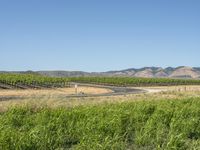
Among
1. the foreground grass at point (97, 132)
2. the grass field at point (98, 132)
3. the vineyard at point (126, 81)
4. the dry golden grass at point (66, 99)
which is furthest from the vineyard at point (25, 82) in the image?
the foreground grass at point (97, 132)

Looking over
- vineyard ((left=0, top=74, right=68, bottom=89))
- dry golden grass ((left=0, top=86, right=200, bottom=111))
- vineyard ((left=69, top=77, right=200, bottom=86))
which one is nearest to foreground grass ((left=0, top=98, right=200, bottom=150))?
dry golden grass ((left=0, top=86, right=200, bottom=111))

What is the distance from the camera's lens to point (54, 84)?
87.2 metres

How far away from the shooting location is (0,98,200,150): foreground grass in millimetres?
11086

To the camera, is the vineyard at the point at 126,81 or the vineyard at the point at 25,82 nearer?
the vineyard at the point at 25,82

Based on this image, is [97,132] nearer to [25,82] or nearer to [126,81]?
[25,82]

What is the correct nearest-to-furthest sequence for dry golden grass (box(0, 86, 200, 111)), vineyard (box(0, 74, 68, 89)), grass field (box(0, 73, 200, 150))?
1. grass field (box(0, 73, 200, 150))
2. dry golden grass (box(0, 86, 200, 111))
3. vineyard (box(0, 74, 68, 89))

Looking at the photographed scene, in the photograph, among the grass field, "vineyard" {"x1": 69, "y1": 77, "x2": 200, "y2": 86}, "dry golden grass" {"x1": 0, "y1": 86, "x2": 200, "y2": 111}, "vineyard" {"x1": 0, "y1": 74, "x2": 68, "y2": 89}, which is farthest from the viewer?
"vineyard" {"x1": 69, "y1": 77, "x2": 200, "y2": 86}

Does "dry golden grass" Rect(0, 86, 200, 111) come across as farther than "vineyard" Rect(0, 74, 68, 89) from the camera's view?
No

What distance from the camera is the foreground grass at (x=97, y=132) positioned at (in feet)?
36.4

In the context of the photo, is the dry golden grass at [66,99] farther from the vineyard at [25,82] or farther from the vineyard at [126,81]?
the vineyard at [126,81]

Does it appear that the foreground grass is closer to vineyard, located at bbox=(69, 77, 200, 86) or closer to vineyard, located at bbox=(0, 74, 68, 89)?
vineyard, located at bbox=(0, 74, 68, 89)

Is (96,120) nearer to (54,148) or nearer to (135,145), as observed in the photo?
(135,145)

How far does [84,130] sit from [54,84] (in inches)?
2916

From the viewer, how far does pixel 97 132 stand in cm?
1339
